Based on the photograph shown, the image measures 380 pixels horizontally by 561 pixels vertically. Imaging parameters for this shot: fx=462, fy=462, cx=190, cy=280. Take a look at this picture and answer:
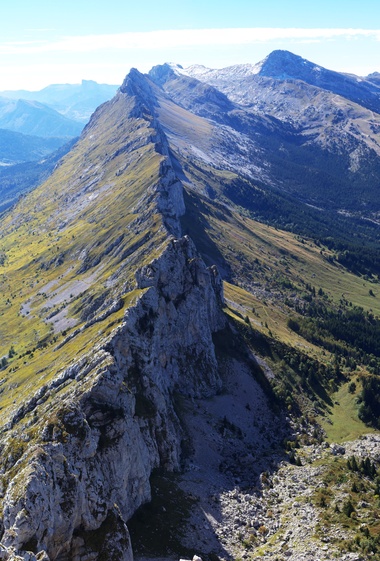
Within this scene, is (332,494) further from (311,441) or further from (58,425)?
(58,425)

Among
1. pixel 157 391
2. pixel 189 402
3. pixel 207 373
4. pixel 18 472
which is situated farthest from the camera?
pixel 207 373

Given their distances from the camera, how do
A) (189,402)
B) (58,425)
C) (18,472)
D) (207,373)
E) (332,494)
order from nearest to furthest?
(18,472) < (58,425) < (332,494) < (189,402) < (207,373)

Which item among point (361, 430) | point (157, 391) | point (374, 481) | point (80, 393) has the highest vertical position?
point (80, 393)

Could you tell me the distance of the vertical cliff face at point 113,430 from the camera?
184 feet

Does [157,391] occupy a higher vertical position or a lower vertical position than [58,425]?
lower

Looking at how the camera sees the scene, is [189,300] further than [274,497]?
Yes

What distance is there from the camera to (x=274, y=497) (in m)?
98.3

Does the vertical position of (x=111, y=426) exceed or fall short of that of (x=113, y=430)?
it exceeds it

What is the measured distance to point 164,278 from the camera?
139375mm

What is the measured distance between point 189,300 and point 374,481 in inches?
2761

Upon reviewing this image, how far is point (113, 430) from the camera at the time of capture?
78250 mm

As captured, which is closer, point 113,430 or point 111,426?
point 113,430

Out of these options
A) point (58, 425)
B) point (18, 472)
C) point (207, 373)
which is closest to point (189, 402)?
point (207, 373)

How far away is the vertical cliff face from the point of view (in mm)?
56188
